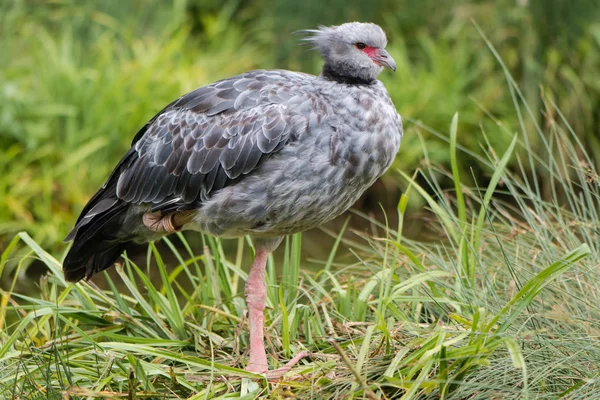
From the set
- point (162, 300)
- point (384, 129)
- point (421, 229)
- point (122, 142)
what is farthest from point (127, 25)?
point (384, 129)

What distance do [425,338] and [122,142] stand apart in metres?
4.02

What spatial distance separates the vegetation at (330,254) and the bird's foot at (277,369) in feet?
0.15

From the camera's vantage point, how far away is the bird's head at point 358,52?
10.7ft

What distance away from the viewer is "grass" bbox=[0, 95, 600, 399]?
2764 millimetres

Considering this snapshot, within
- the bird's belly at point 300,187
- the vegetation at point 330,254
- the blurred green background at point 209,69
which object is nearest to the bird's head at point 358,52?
the bird's belly at point 300,187

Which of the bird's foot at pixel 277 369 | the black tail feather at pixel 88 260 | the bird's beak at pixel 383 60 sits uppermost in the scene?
the bird's beak at pixel 383 60

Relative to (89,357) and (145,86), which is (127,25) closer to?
(145,86)

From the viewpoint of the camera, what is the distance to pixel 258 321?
3422mm

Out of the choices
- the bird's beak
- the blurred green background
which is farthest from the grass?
the blurred green background

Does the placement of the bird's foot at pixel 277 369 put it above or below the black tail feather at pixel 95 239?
below

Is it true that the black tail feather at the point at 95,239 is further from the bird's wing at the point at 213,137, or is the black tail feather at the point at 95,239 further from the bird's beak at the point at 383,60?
the bird's beak at the point at 383,60

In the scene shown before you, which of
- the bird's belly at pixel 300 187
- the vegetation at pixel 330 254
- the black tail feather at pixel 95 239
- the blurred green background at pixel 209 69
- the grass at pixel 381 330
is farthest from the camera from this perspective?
the blurred green background at pixel 209 69

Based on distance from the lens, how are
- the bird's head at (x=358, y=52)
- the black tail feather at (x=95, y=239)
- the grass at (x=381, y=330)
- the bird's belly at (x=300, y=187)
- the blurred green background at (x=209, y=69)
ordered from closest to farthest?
1. the grass at (x=381, y=330)
2. the bird's belly at (x=300, y=187)
3. the bird's head at (x=358, y=52)
4. the black tail feather at (x=95, y=239)
5. the blurred green background at (x=209, y=69)

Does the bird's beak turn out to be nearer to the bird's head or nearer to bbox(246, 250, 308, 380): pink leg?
the bird's head
